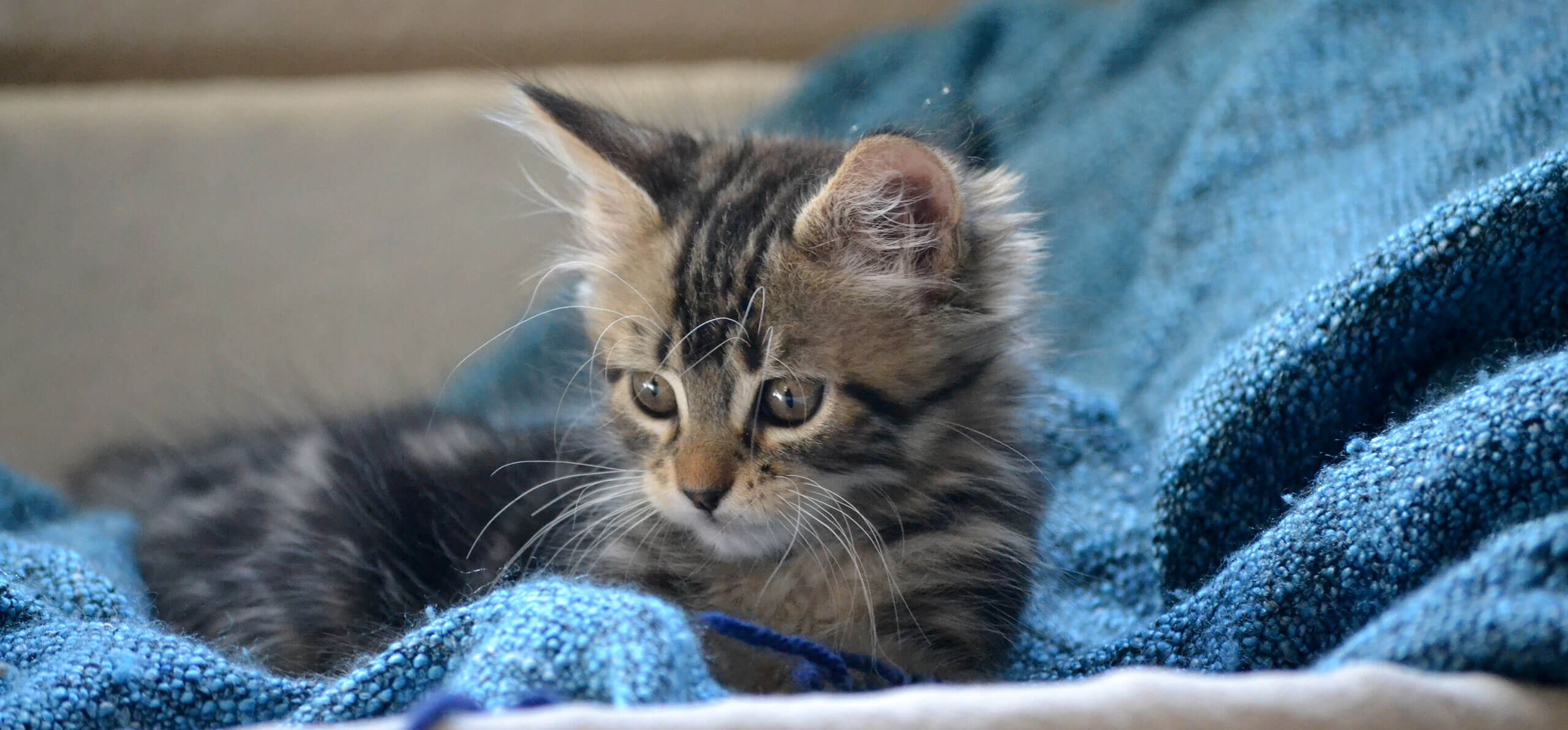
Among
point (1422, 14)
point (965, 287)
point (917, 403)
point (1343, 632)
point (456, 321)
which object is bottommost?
point (456, 321)

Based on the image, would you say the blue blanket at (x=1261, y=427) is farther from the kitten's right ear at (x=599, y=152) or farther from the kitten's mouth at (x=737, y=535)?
the kitten's right ear at (x=599, y=152)

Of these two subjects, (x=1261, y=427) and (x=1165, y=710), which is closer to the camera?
(x=1165, y=710)

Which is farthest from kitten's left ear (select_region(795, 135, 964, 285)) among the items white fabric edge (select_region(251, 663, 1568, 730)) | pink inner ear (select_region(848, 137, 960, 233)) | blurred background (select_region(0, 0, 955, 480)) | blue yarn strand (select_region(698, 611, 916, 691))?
blurred background (select_region(0, 0, 955, 480))

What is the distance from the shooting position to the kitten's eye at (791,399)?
1.05 metres

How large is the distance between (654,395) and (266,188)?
1.33 meters

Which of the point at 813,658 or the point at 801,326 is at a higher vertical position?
the point at 801,326

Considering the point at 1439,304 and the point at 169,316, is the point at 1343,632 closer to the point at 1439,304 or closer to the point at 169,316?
the point at 1439,304

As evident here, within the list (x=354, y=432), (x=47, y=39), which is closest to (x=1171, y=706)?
(x=354, y=432)

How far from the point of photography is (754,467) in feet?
3.39

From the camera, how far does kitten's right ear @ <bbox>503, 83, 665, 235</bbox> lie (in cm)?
116

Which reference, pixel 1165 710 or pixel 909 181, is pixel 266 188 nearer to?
pixel 909 181

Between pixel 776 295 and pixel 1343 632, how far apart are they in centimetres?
56

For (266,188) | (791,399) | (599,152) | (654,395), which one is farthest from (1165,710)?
(266,188)

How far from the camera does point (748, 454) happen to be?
104 cm
